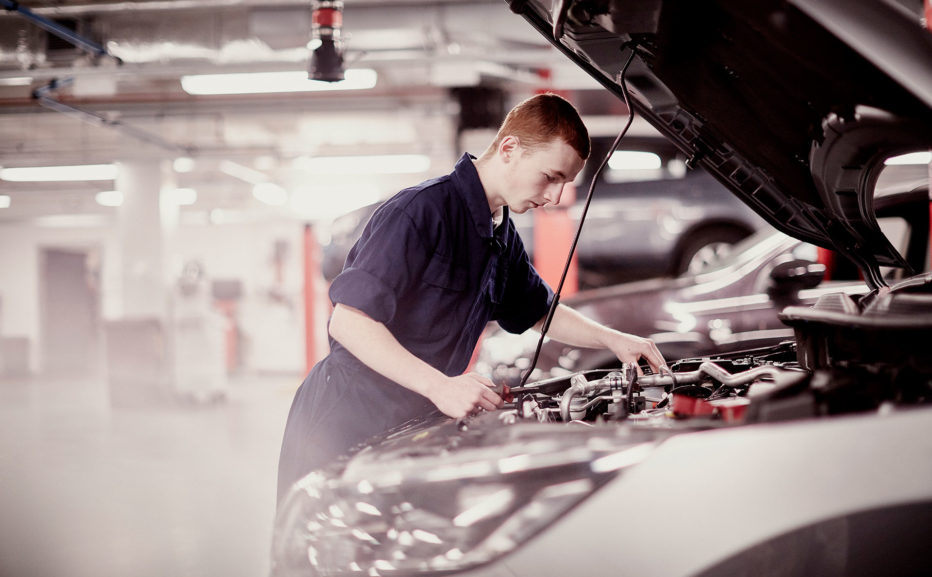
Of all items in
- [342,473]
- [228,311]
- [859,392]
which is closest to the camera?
[859,392]

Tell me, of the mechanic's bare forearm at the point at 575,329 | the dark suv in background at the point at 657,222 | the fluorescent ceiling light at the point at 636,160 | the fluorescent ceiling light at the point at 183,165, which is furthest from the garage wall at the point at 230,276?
the mechanic's bare forearm at the point at 575,329

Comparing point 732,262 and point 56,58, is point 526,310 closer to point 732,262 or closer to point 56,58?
point 732,262

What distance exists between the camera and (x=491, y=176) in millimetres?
1532

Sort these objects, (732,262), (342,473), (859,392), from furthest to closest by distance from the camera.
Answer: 1. (732,262)
2. (342,473)
3. (859,392)

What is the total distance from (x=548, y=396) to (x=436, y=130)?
10055 mm

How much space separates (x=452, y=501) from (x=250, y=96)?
9.58m

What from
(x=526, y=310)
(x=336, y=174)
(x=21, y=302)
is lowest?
(x=21, y=302)

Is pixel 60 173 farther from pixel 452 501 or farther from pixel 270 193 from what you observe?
pixel 452 501

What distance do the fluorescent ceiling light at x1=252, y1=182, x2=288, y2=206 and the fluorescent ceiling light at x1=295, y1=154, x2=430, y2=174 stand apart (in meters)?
1.35

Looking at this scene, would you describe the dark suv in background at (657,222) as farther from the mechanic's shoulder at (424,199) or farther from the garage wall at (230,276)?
the mechanic's shoulder at (424,199)

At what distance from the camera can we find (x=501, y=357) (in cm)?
398

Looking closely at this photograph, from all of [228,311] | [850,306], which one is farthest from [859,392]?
[228,311]

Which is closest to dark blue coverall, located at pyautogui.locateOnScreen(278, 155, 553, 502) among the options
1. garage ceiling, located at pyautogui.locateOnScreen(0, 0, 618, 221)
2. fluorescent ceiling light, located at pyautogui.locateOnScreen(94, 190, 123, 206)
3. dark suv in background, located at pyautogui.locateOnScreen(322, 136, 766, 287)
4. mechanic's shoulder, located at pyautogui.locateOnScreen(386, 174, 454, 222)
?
mechanic's shoulder, located at pyautogui.locateOnScreen(386, 174, 454, 222)

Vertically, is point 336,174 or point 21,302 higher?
point 336,174
